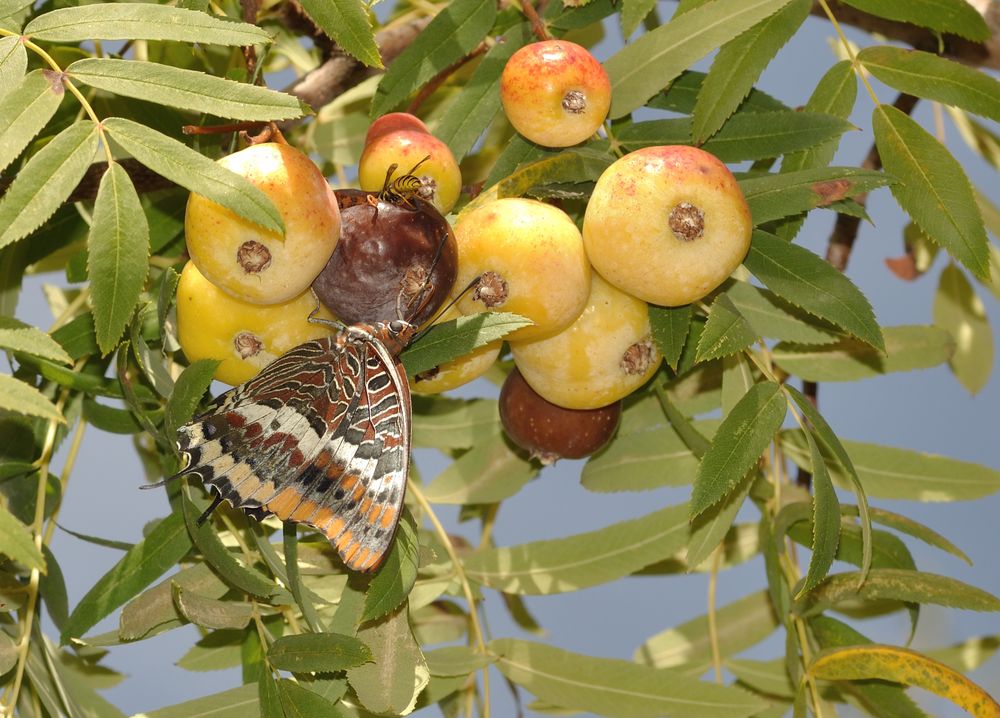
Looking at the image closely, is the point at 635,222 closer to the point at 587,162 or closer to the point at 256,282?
the point at 587,162

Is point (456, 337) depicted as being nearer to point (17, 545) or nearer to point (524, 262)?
point (524, 262)

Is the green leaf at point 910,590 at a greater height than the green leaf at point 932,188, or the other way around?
the green leaf at point 932,188

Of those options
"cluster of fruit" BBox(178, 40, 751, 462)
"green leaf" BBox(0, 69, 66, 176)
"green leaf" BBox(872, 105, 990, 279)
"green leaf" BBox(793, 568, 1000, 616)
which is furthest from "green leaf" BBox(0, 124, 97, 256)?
"green leaf" BBox(793, 568, 1000, 616)

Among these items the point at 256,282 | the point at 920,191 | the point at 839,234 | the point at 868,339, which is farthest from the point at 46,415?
the point at 839,234

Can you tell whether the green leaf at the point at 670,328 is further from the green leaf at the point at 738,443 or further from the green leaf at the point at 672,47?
the green leaf at the point at 672,47

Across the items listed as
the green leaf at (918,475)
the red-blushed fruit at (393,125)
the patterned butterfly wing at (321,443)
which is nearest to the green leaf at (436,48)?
the red-blushed fruit at (393,125)

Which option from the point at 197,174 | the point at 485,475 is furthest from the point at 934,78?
the point at 197,174
